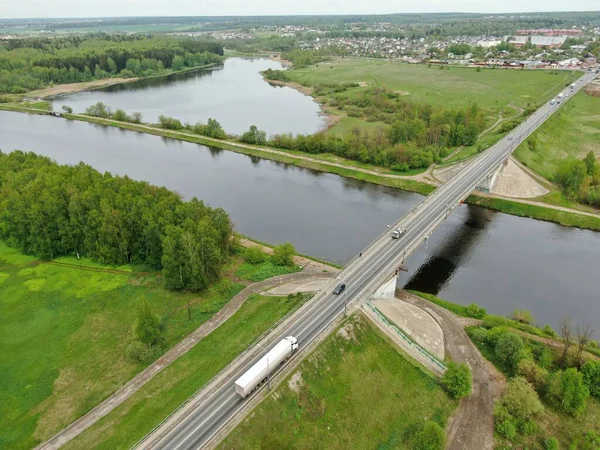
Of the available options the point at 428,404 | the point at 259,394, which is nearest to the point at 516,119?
the point at 428,404

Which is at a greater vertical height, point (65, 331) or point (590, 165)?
point (590, 165)

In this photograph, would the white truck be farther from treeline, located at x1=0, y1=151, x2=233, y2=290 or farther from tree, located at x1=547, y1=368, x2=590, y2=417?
tree, located at x1=547, y1=368, x2=590, y2=417

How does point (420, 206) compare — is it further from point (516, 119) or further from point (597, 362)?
point (516, 119)

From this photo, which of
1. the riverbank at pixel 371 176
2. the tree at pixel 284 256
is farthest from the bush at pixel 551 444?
the riverbank at pixel 371 176

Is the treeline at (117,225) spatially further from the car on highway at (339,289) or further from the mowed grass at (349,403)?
the mowed grass at (349,403)

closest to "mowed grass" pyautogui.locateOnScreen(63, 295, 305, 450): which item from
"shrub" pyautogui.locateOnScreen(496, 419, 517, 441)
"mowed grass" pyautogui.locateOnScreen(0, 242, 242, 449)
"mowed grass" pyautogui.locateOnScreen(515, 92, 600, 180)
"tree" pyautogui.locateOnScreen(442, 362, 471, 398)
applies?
"mowed grass" pyautogui.locateOnScreen(0, 242, 242, 449)

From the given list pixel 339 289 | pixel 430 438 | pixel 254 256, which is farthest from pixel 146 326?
pixel 430 438

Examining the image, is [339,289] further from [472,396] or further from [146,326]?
→ [146,326]
